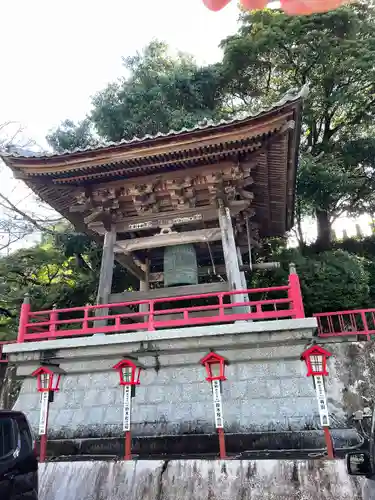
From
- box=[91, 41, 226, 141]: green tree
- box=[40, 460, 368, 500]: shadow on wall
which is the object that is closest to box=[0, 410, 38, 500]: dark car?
box=[40, 460, 368, 500]: shadow on wall

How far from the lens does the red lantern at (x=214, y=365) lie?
6.55 m

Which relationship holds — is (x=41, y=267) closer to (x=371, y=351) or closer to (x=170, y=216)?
(x=170, y=216)

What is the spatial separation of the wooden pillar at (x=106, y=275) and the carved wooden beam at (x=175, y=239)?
0.87ft

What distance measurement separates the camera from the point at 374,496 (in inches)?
98.0

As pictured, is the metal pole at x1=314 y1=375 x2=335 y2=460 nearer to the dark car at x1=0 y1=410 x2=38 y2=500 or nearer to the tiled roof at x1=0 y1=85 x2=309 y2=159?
the dark car at x1=0 y1=410 x2=38 y2=500

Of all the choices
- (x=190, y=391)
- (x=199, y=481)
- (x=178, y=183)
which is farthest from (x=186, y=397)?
(x=178, y=183)

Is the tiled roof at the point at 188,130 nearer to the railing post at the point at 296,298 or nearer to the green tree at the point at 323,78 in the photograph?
the railing post at the point at 296,298

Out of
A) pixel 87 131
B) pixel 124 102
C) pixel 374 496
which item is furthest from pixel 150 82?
pixel 374 496

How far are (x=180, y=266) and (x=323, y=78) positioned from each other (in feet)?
42.5

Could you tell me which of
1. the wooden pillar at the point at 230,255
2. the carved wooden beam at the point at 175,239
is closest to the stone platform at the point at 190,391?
the wooden pillar at the point at 230,255

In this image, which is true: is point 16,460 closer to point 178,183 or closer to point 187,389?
point 187,389

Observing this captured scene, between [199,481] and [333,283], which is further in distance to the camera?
[333,283]

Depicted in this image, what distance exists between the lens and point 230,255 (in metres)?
8.66

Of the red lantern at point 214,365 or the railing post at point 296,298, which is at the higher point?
the railing post at point 296,298
